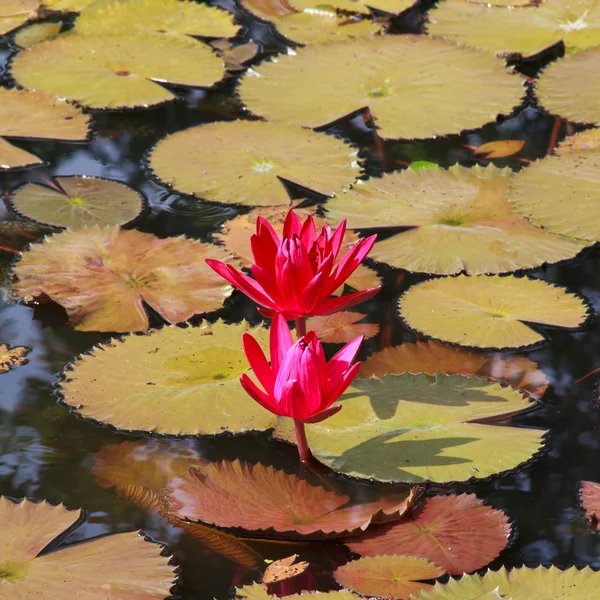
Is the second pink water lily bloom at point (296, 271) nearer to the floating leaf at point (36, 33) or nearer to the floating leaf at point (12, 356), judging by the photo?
the floating leaf at point (12, 356)

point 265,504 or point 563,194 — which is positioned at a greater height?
point 563,194

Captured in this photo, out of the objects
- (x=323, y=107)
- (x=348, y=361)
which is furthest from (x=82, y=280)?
(x=323, y=107)

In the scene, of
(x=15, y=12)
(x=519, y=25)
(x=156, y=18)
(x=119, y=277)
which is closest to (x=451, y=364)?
(x=119, y=277)

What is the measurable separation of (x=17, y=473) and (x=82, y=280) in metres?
0.76

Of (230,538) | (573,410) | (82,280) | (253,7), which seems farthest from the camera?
(253,7)

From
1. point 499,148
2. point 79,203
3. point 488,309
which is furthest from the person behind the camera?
point 499,148

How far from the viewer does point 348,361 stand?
1.96 m

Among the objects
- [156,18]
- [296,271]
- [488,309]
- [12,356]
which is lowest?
[12,356]

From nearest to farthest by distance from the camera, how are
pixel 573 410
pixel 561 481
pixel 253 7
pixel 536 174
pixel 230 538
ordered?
pixel 230 538 < pixel 561 481 < pixel 573 410 < pixel 536 174 < pixel 253 7

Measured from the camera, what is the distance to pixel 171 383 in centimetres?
229

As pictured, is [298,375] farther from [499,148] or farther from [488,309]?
[499,148]

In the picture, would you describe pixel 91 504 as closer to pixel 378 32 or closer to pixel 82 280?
pixel 82 280

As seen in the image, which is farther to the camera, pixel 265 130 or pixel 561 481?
pixel 265 130

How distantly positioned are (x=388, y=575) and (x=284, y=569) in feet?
0.71
